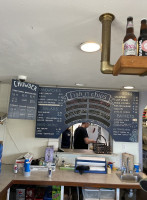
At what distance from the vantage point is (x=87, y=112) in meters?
2.90

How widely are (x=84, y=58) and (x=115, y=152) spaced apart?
6.21 feet

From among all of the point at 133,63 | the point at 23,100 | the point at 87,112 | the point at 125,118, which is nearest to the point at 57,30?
the point at 133,63

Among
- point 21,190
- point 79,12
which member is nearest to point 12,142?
point 21,190

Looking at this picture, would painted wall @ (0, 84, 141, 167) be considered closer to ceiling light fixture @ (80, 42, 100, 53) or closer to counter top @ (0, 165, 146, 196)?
counter top @ (0, 165, 146, 196)

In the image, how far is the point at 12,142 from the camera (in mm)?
2869

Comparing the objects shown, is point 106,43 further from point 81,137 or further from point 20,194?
point 81,137

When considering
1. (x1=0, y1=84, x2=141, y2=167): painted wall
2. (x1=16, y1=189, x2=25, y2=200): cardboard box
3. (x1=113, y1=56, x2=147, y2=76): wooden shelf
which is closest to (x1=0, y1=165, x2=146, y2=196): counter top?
(x1=16, y1=189, x2=25, y2=200): cardboard box

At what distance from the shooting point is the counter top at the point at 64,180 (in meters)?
2.06

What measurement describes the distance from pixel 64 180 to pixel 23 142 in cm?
109

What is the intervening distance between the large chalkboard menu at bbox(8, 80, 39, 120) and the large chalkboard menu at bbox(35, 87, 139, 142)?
26 cm

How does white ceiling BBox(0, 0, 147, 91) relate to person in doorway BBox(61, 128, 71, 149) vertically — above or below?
above

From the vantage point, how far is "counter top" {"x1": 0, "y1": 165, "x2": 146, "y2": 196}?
2.06 m

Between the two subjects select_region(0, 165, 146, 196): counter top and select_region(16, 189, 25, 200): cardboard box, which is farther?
select_region(16, 189, 25, 200): cardboard box

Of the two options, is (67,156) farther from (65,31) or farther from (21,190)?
(65,31)
